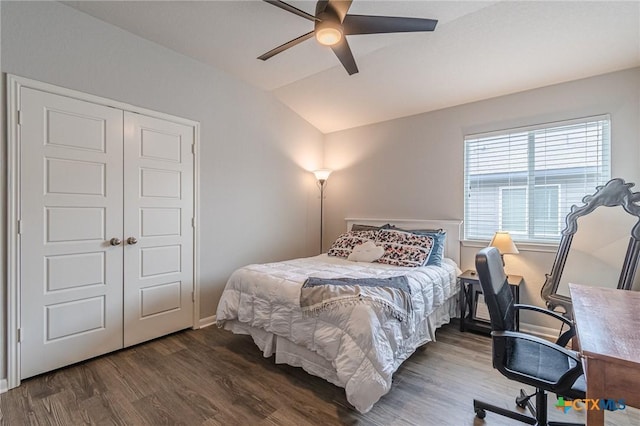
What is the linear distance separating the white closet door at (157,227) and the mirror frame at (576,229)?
349 cm

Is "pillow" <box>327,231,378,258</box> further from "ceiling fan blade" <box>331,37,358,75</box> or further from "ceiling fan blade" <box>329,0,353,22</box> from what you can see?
"ceiling fan blade" <box>329,0,353,22</box>

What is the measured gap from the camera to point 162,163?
2.89 m

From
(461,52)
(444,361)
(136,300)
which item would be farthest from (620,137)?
(136,300)

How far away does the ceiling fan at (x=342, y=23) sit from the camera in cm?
173

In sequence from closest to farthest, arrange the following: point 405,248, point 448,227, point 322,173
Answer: point 405,248
point 448,227
point 322,173

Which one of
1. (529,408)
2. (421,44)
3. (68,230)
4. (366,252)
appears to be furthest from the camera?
(366,252)

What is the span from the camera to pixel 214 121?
130 inches

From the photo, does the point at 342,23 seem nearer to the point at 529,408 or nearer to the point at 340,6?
the point at 340,6

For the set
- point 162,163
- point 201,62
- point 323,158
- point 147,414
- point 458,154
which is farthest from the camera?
point 323,158

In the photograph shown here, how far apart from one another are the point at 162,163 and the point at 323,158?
2.51 metres

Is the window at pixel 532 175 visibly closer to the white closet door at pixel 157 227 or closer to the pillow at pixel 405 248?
the pillow at pixel 405 248

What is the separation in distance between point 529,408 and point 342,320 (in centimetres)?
126

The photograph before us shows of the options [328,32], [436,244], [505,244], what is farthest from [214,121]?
[505,244]

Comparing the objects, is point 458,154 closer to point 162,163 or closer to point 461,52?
point 461,52
